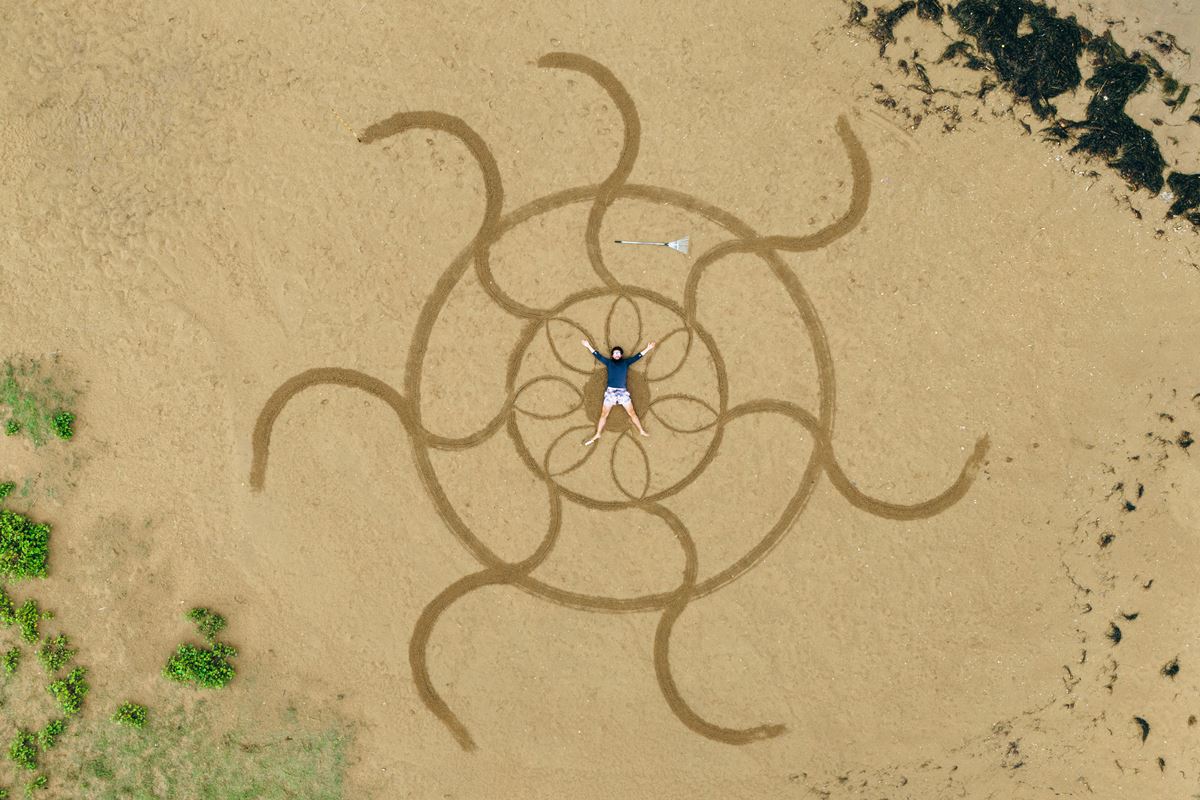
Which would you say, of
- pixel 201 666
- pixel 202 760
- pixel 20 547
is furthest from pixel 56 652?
pixel 202 760

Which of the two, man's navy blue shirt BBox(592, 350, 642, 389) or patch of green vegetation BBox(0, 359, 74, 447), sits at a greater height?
man's navy blue shirt BBox(592, 350, 642, 389)

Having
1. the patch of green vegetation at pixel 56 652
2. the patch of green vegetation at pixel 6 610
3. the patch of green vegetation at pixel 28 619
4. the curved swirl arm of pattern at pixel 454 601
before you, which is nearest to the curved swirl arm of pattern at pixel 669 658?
the curved swirl arm of pattern at pixel 454 601

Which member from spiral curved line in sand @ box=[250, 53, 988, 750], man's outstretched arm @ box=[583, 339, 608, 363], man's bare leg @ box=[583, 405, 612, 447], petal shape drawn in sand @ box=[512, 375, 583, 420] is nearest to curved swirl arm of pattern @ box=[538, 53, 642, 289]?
spiral curved line in sand @ box=[250, 53, 988, 750]

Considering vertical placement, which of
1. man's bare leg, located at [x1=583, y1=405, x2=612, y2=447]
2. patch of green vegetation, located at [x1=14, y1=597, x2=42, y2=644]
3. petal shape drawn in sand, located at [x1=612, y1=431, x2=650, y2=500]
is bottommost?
patch of green vegetation, located at [x1=14, y1=597, x2=42, y2=644]

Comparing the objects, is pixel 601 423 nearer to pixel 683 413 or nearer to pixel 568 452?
pixel 568 452

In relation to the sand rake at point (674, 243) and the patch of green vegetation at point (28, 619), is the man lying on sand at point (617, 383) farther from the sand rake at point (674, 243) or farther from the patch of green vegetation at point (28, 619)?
the patch of green vegetation at point (28, 619)

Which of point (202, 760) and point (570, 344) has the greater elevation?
point (570, 344)

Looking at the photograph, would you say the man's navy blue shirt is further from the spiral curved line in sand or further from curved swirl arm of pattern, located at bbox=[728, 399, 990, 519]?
curved swirl arm of pattern, located at bbox=[728, 399, 990, 519]
